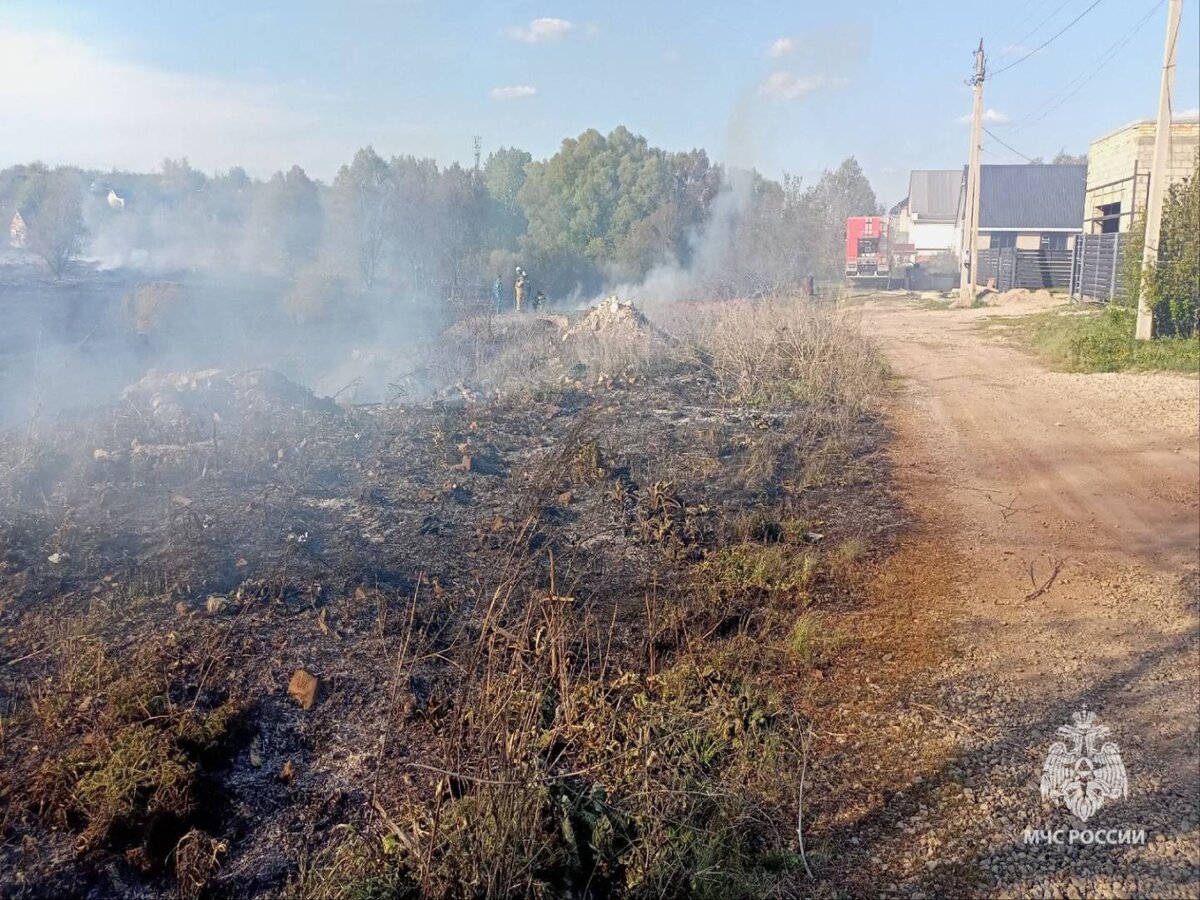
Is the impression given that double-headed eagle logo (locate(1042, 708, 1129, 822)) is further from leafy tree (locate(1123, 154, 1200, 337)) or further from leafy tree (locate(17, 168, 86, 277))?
leafy tree (locate(17, 168, 86, 277))

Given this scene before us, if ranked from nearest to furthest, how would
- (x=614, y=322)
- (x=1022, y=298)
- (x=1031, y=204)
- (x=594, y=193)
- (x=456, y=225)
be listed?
(x=614, y=322)
(x=1022, y=298)
(x=456, y=225)
(x=594, y=193)
(x=1031, y=204)

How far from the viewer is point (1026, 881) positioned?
10.3ft

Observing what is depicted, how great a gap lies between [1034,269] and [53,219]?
29673 mm

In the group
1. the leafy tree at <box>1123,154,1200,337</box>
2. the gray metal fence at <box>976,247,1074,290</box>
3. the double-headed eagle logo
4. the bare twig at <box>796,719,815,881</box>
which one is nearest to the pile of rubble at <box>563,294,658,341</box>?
the leafy tree at <box>1123,154,1200,337</box>

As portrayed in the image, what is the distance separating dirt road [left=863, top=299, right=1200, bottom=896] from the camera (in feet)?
10.7

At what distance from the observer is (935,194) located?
54.9m

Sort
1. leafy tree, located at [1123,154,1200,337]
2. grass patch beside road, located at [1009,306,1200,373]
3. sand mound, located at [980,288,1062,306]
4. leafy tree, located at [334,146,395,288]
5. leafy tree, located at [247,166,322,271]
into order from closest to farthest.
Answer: grass patch beside road, located at [1009,306,1200,373] < leafy tree, located at [1123,154,1200,337] < sand mound, located at [980,288,1062,306] < leafy tree, located at [334,146,395,288] < leafy tree, located at [247,166,322,271]

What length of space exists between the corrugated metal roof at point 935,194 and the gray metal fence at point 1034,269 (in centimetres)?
2418

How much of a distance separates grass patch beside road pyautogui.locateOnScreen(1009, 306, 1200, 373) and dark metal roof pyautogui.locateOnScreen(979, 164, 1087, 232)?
1037 inches

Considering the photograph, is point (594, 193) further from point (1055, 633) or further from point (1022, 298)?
point (1055, 633)

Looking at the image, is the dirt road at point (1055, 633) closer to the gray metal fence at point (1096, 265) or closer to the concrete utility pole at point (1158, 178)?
the concrete utility pole at point (1158, 178)

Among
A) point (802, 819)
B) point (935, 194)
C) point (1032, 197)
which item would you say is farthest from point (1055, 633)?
point (935, 194)

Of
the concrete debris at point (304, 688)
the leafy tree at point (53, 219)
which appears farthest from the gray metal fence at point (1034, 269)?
the concrete debris at point (304, 688)

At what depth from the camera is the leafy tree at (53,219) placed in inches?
955
